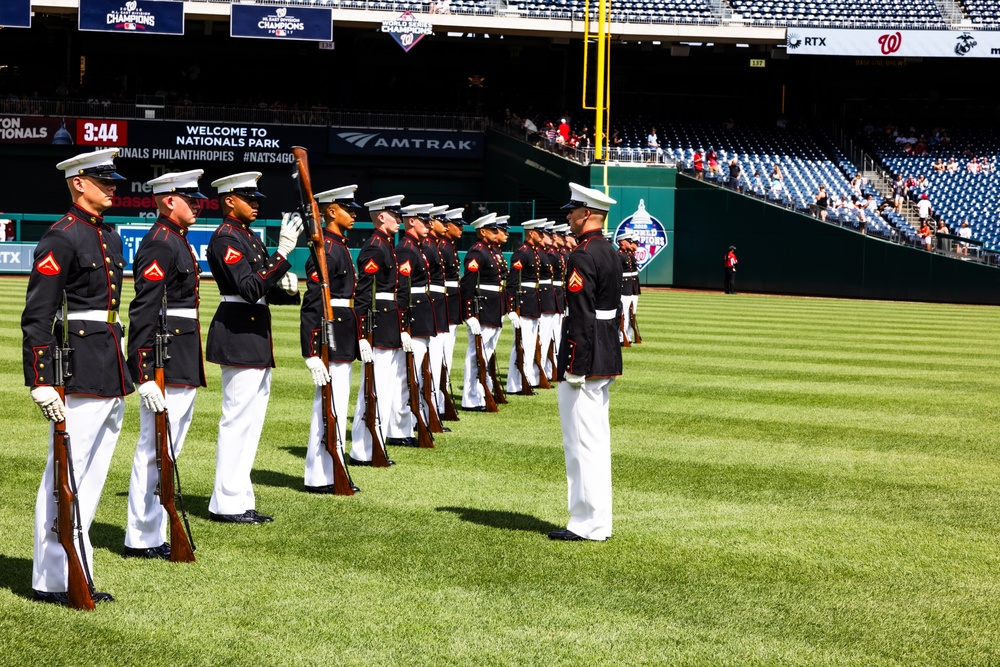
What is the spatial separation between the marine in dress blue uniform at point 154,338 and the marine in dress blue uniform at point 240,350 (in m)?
0.29

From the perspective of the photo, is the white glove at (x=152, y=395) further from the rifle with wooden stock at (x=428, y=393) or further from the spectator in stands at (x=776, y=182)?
the spectator in stands at (x=776, y=182)

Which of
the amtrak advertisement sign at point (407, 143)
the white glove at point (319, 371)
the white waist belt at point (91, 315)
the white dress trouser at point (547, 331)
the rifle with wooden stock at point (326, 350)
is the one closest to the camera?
the white waist belt at point (91, 315)

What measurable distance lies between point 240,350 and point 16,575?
76.9 inches

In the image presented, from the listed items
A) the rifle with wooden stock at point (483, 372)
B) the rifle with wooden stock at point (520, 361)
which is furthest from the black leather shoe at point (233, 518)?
the rifle with wooden stock at point (520, 361)

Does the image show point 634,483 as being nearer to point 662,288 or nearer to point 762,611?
point 762,611

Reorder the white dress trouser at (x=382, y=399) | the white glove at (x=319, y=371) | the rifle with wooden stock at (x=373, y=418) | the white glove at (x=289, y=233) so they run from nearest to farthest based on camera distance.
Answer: the white glove at (x=289, y=233)
the white glove at (x=319, y=371)
the rifle with wooden stock at (x=373, y=418)
the white dress trouser at (x=382, y=399)

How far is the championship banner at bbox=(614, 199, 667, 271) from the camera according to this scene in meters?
40.6

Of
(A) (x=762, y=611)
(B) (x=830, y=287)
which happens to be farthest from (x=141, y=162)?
(A) (x=762, y=611)

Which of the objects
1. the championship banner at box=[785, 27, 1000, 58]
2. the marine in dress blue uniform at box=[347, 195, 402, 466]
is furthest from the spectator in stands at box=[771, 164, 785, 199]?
the marine in dress blue uniform at box=[347, 195, 402, 466]

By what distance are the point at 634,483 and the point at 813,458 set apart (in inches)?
80.1

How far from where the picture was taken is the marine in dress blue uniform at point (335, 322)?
8.52 meters

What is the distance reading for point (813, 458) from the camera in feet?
33.3

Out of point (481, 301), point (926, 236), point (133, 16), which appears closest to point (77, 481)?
point (481, 301)

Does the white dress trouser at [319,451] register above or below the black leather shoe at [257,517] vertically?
above
